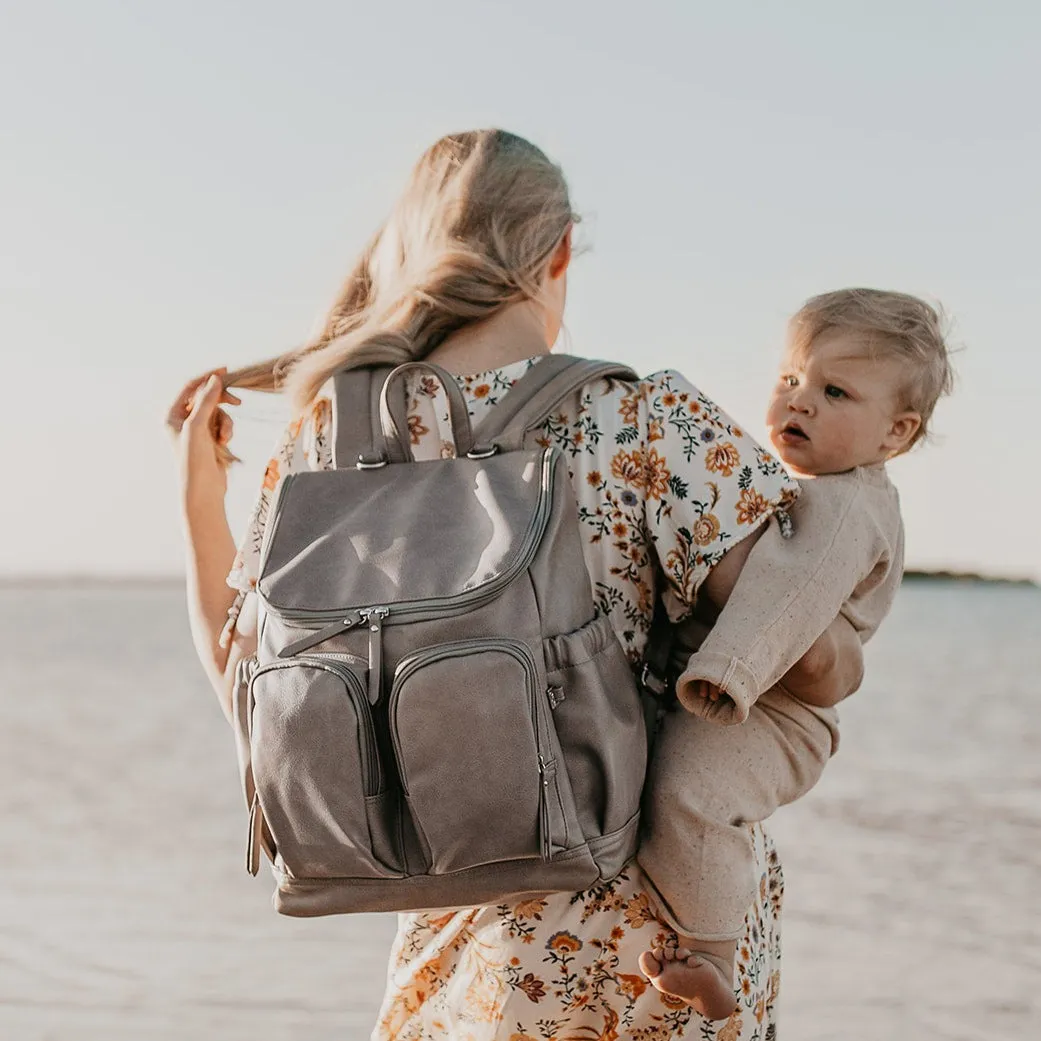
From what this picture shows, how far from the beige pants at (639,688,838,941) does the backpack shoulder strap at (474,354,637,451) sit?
398mm

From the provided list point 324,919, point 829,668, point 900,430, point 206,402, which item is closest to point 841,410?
point 900,430

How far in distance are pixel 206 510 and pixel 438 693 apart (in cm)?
62

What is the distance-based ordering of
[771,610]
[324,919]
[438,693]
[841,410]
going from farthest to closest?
[324,919], [841,410], [771,610], [438,693]

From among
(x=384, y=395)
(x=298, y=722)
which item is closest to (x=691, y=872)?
(x=298, y=722)

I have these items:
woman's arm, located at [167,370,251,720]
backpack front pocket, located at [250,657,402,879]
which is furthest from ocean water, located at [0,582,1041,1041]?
backpack front pocket, located at [250,657,402,879]

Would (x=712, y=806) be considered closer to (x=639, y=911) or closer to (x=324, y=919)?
(x=639, y=911)

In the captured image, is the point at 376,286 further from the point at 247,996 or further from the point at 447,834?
the point at 247,996

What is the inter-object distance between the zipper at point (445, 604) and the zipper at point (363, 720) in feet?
0.10

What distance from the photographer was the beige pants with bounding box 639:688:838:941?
1576 millimetres

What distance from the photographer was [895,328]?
198cm

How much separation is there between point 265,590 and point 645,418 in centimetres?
45

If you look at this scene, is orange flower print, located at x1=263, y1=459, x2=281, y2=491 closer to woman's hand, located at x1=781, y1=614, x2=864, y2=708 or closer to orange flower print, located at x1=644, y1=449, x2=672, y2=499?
orange flower print, located at x1=644, y1=449, x2=672, y2=499

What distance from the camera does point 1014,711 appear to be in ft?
33.7

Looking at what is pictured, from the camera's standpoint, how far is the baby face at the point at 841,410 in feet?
6.47
